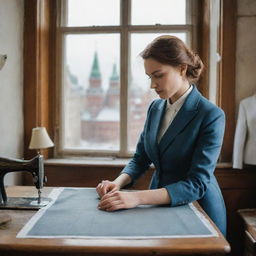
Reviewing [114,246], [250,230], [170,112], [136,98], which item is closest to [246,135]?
[250,230]

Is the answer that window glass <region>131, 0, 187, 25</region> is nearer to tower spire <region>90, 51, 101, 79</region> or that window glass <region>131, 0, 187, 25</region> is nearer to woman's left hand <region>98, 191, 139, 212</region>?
tower spire <region>90, 51, 101, 79</region>

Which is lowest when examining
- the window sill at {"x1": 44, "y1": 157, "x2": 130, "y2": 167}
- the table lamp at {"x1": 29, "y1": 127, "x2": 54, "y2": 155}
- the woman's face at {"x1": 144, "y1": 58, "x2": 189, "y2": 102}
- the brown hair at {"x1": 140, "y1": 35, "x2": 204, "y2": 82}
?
the window sill at {"x1": 44, "y1": 157, "x2": 130, "y2": 167}

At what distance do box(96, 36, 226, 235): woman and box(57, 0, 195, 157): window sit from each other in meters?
1.60

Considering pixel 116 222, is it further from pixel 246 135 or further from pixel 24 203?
pixel 246 135

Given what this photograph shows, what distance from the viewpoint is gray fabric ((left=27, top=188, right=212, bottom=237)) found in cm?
142

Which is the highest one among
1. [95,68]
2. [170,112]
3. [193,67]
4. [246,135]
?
[95,68]

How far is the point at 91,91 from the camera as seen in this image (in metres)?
3.70

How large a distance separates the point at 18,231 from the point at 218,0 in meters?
2.62

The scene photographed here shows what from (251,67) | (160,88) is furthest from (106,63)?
(160,88)

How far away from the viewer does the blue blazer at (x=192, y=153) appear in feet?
5.77

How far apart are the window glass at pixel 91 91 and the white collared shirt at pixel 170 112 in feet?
5.34

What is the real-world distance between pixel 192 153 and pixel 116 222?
57cm

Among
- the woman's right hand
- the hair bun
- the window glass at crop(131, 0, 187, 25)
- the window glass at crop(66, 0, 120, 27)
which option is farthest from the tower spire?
the woman's right hand

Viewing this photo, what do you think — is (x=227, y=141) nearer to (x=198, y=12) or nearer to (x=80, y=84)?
(x=198, y=12)
